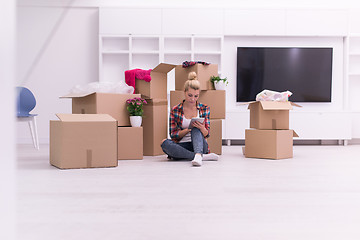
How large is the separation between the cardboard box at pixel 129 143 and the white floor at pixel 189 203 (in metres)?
0.51

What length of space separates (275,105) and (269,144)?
343 mm

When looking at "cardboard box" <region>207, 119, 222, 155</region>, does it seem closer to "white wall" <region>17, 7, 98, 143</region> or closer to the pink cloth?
the pink cloth

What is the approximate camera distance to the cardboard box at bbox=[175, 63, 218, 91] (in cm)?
371

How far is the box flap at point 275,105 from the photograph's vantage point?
3221 mm

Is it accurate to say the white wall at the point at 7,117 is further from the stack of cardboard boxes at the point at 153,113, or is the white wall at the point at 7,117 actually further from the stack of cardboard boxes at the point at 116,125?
the stack of cardboard boxes at the point at 153,113

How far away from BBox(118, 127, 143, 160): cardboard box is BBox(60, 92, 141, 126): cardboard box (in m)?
0.14

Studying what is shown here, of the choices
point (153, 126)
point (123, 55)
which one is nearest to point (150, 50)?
point (123, 55)

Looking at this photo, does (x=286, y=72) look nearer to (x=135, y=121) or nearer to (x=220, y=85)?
(x=220, y=85)

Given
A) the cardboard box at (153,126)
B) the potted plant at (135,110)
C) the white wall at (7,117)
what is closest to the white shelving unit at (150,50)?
the cardboard box at (153,126)

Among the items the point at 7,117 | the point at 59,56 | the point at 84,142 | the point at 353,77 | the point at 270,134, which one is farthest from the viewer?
the point at 353,77

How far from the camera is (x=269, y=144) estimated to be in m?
3.23

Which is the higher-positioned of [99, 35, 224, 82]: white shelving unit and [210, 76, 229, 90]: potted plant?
[99, 35, 224, 82]: white shelving unit

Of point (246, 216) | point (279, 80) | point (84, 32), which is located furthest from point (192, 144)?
point (84, 32)

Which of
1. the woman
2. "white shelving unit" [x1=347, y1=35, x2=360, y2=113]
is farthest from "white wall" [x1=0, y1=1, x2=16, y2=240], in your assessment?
"white shelving unit" [x1=347, y1=35, x2=360, y2=113]
